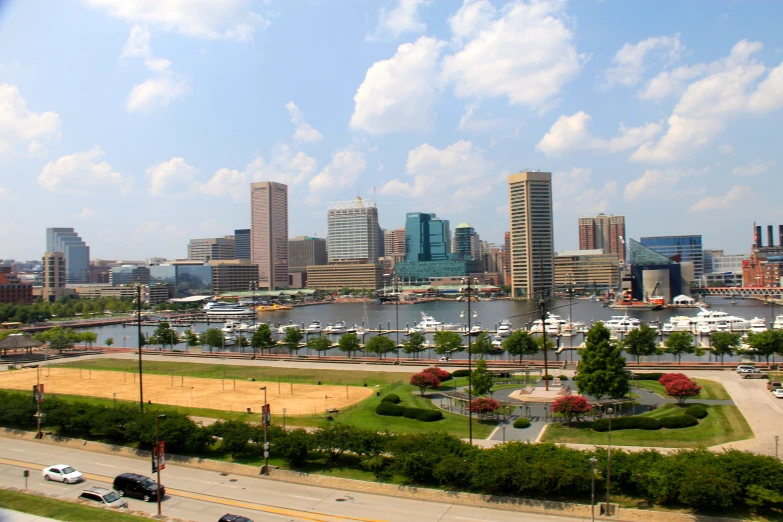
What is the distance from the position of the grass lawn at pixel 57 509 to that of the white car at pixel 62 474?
264 centimetres

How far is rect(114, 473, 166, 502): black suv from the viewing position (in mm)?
24188

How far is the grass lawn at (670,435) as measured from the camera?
29766 mm

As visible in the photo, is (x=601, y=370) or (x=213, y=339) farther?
(x=213, y=339)

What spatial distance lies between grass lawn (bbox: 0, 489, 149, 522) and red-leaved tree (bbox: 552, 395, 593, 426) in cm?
2180

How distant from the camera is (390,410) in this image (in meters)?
36.8

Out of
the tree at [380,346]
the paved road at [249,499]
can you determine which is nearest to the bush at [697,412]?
the paved road at [249,499]

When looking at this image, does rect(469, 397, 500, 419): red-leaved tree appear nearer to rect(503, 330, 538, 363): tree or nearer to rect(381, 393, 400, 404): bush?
rect(381, 393, 400, 404): bush

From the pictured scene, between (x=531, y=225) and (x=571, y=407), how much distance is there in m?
155

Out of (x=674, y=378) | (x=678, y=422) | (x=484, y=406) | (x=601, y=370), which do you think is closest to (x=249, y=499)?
(x=484, y=406)

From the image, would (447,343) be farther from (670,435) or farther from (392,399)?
(670,435)

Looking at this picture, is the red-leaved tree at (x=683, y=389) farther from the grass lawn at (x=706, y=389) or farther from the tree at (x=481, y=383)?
the tree at (x=481, y=383)

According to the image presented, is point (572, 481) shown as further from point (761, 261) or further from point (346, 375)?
point (761, 261)

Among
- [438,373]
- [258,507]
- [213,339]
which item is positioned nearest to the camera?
[258,507]

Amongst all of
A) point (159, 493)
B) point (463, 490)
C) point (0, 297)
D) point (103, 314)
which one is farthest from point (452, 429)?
point (0, 297)
